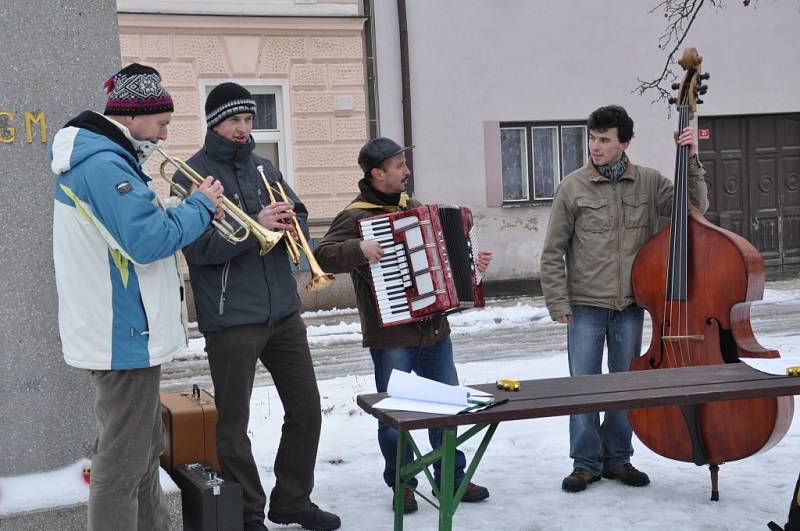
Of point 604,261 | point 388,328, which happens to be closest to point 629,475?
point 604,261

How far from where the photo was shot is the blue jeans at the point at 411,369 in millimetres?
4898

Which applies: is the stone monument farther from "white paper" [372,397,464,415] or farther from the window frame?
the window frame

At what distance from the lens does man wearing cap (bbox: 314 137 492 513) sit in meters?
4.85

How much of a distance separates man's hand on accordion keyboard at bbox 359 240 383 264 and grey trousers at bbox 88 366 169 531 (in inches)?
51.7

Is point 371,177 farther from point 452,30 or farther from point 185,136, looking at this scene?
point 452,30

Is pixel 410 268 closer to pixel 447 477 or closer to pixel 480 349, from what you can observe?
pixel 447 477

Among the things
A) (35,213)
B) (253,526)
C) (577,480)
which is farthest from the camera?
(577,480)

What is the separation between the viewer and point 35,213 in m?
4.11

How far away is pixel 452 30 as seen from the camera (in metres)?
14.1

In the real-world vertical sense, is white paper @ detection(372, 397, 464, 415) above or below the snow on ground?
above

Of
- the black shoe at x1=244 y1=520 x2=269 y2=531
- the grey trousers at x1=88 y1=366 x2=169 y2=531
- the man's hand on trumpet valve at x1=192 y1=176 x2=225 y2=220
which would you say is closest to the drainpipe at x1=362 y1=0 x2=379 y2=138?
the black shoe at x1=244 y1=520 x2=269 y2=531

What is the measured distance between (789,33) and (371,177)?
40.7 feet

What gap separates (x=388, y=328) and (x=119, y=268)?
1.68m

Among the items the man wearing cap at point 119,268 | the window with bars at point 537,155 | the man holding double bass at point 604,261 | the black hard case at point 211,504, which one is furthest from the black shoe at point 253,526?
the window with bars at point 537,155
